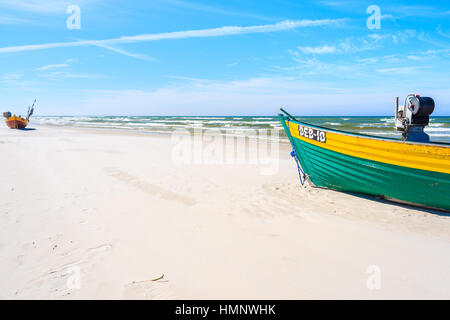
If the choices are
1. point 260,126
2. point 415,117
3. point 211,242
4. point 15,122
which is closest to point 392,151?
point 415,117

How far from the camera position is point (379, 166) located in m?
5.40

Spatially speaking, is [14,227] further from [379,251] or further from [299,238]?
[379,251]

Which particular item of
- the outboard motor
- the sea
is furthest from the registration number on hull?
the sea

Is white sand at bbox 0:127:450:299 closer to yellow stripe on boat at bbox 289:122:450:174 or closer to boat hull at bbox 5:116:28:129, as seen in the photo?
yellow stripe on boat at bbox 289:122:450:174

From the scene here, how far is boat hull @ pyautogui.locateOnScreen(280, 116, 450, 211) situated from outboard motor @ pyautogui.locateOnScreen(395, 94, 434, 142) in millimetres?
806

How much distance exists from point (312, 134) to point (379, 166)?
1603mm

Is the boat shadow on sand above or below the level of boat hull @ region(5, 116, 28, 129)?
below

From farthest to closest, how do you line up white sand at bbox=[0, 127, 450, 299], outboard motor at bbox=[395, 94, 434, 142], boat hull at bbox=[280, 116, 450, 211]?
outboard motor at bbox=[395, 94, 434, 142], boat hull at bbox=[280, 116, 450, 211], white sand at bbox=[0, 127, 450, 299]

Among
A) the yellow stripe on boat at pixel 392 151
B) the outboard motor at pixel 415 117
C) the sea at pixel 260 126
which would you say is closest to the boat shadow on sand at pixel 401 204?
the yellow stripe on boat at pixel 392 151

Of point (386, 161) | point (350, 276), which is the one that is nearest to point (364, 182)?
point (386, 161)

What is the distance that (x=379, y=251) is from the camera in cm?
375

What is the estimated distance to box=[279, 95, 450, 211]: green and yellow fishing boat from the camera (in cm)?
488

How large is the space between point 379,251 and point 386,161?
86.4 inches

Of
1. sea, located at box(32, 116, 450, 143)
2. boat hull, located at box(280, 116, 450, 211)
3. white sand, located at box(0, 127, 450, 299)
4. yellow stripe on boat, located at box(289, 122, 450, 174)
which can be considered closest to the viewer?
white sand, located at box(0, 127, 450, 299)
